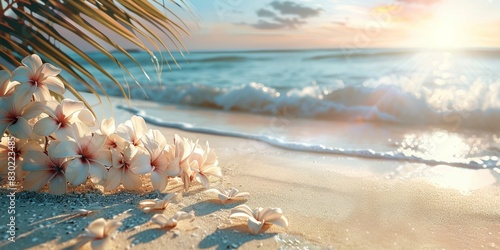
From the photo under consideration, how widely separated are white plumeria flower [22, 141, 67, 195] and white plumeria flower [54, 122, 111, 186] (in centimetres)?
4

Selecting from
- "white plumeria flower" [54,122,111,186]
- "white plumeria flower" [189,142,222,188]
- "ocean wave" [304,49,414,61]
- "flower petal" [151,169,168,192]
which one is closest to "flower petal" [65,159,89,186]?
"white plumeria flower" [54,122,111,186]

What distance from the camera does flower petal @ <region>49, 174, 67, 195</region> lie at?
4.51 ft

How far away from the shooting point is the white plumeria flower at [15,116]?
1.33 metres

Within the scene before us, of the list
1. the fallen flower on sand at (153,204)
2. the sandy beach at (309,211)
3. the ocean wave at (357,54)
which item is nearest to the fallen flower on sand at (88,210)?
the sandy beach at (309,211)

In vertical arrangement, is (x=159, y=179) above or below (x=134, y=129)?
below

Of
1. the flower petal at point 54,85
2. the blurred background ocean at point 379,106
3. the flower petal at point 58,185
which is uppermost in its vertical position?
the flower petal at point 54,85

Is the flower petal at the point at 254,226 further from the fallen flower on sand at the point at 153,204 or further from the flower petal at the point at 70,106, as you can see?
the flower petal at the point at 70,106

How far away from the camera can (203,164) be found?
1646 mm

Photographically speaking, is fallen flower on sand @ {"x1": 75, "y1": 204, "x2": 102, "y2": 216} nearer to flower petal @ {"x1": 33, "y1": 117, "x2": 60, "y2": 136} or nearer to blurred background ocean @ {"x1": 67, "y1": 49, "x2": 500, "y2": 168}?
flower petal @ {"x1": 33, "y1": 117, "x2": 60, "y2": 136}

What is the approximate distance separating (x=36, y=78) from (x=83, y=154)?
25 centimetres

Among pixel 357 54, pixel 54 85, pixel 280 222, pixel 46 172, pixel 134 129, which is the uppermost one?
pixel 357 54

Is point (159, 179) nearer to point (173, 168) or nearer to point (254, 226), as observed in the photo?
point (173, 168)

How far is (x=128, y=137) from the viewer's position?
1.49 meters

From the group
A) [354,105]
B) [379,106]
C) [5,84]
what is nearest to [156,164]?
[5,84]
